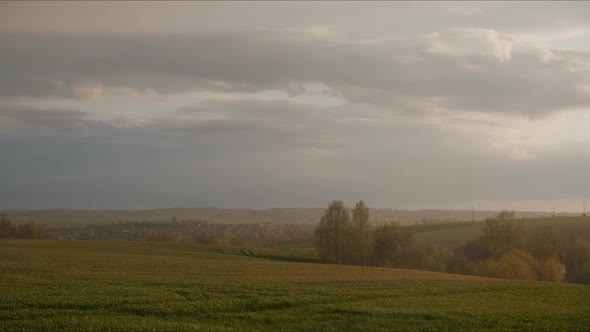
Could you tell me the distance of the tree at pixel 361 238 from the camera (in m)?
102

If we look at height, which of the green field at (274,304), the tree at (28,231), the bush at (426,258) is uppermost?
the green field at (274,304)

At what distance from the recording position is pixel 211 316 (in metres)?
24.0

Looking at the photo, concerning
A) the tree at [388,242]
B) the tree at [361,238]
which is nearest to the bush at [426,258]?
the tree at [388,242]

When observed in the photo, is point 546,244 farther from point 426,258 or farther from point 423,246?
point 426,258

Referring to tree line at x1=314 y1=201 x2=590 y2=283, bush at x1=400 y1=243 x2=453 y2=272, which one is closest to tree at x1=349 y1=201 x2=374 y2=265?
tree line at x1=314 y1=201 x2=590 y2=283

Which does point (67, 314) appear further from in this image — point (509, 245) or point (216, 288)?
point (509, 245)

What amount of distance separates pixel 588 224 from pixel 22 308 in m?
131

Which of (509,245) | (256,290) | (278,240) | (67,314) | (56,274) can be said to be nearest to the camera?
(67,314)

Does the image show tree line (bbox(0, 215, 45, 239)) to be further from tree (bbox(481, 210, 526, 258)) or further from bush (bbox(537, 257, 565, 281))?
bush (bbox(537, 257, 565, 281))

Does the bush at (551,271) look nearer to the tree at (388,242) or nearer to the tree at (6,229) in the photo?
the tree at (388,242)

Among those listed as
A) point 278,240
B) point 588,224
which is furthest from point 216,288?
point 278,240

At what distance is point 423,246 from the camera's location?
101 meters

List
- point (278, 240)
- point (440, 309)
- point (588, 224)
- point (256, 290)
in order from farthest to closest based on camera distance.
A: point (278, 240)
point (588, 224)
point (256, 290)
point (440, 309)

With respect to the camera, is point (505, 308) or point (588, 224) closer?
point (505, 308)
